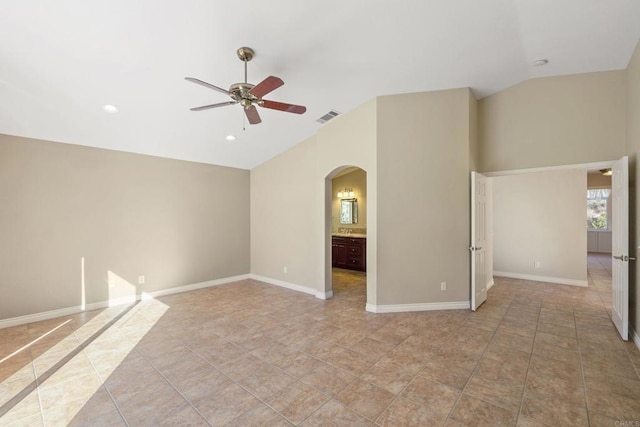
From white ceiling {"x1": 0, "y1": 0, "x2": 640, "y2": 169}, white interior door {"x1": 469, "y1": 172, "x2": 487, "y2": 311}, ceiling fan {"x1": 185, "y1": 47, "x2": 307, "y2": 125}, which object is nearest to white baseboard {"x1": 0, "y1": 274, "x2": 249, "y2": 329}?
white ceiling {"x1": 0, "y1": 0, "x2": 640, "y2": 169}

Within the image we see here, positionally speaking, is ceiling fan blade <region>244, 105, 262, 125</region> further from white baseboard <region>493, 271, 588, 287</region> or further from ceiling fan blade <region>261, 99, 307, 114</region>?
white baseboard <region>493, 271, 588, 287</region>

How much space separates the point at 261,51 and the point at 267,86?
2.51ft

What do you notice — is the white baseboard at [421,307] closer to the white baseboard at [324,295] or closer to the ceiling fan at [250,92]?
the white baseboard at [324,295]

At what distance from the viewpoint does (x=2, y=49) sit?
2592mm

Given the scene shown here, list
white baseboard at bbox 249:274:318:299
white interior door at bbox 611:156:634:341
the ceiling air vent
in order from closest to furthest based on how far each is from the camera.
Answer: white interior door at bbox 611:156:634:341, the ceiling air vent, white baseboard at bbox 249:274:318:299

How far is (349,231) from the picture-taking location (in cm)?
795

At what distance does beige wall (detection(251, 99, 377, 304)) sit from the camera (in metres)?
4.40

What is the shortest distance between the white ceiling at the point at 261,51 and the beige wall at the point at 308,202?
2.00 ft

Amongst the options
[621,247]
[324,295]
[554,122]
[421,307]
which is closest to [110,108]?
[324,295]

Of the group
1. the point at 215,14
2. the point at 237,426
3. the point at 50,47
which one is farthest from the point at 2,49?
the point at 237,426

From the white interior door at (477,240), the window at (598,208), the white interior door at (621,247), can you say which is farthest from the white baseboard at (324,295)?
the window at (598,208)

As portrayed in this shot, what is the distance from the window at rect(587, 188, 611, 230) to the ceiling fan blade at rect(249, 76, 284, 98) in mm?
12742

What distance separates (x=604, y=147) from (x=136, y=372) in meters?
6.27

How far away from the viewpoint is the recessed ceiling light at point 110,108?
3.59 meters
